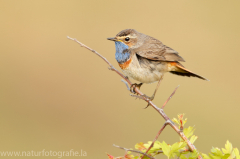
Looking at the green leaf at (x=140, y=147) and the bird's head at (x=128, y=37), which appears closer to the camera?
the green leaf at (x=140, y=147)

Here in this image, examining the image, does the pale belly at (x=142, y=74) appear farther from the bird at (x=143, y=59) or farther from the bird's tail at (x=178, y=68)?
the bird's tail at (x=178, y=68)

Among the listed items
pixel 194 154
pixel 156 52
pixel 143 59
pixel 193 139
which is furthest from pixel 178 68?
pixel 194 154

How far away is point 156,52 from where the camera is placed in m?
3.11

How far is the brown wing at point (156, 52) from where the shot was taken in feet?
9.89

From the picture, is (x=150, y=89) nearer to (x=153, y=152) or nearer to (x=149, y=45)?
(x=149, y=45)

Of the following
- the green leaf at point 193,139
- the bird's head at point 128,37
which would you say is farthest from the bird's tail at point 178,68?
the green leaf at point 193,139

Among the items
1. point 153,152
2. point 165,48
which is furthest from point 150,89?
point 153,152

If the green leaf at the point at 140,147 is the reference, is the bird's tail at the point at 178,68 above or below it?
above

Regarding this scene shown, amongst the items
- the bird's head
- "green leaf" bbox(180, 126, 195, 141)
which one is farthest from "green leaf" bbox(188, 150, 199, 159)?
the bird's head

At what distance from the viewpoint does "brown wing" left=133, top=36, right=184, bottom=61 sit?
3014 mm

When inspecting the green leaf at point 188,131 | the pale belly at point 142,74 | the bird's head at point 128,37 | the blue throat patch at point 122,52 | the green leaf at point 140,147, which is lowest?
the green leaf at point 140,147

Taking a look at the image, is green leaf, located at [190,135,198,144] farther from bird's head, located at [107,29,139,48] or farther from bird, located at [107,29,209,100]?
bird's head, located at [107,29,139,48]

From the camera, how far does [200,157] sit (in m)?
1.30

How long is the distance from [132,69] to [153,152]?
5.27 ft
